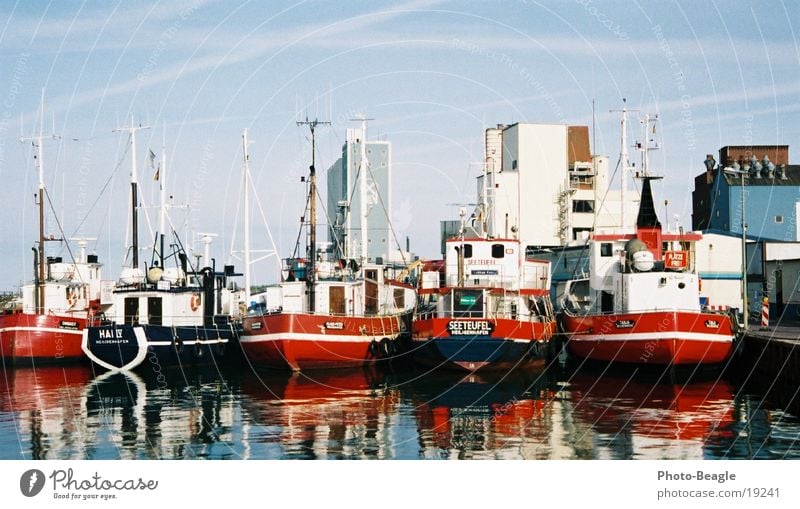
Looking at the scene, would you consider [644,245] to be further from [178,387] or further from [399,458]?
[399,458]

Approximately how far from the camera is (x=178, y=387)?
36000 mm

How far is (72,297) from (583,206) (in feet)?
126

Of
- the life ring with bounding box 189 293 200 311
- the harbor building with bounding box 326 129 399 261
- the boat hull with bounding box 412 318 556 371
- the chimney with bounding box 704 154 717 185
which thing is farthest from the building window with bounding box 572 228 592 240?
the boat hull with bounding box 412 318 556 371

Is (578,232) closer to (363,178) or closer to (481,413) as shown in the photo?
(363,178)

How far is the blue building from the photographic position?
65375 mm

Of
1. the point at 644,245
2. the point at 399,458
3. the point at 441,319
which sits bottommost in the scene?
the point at 399,458

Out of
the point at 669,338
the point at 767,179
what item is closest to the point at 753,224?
the point at 767,179

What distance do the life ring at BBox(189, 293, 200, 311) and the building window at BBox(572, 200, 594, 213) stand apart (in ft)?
111

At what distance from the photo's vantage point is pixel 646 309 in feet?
126

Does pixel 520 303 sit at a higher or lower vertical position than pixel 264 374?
higher

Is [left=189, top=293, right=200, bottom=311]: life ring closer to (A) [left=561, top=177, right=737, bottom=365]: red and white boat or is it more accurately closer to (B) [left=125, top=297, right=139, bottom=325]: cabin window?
(B) [left=125, top=297, right=139, bottom=325]: cabin window
